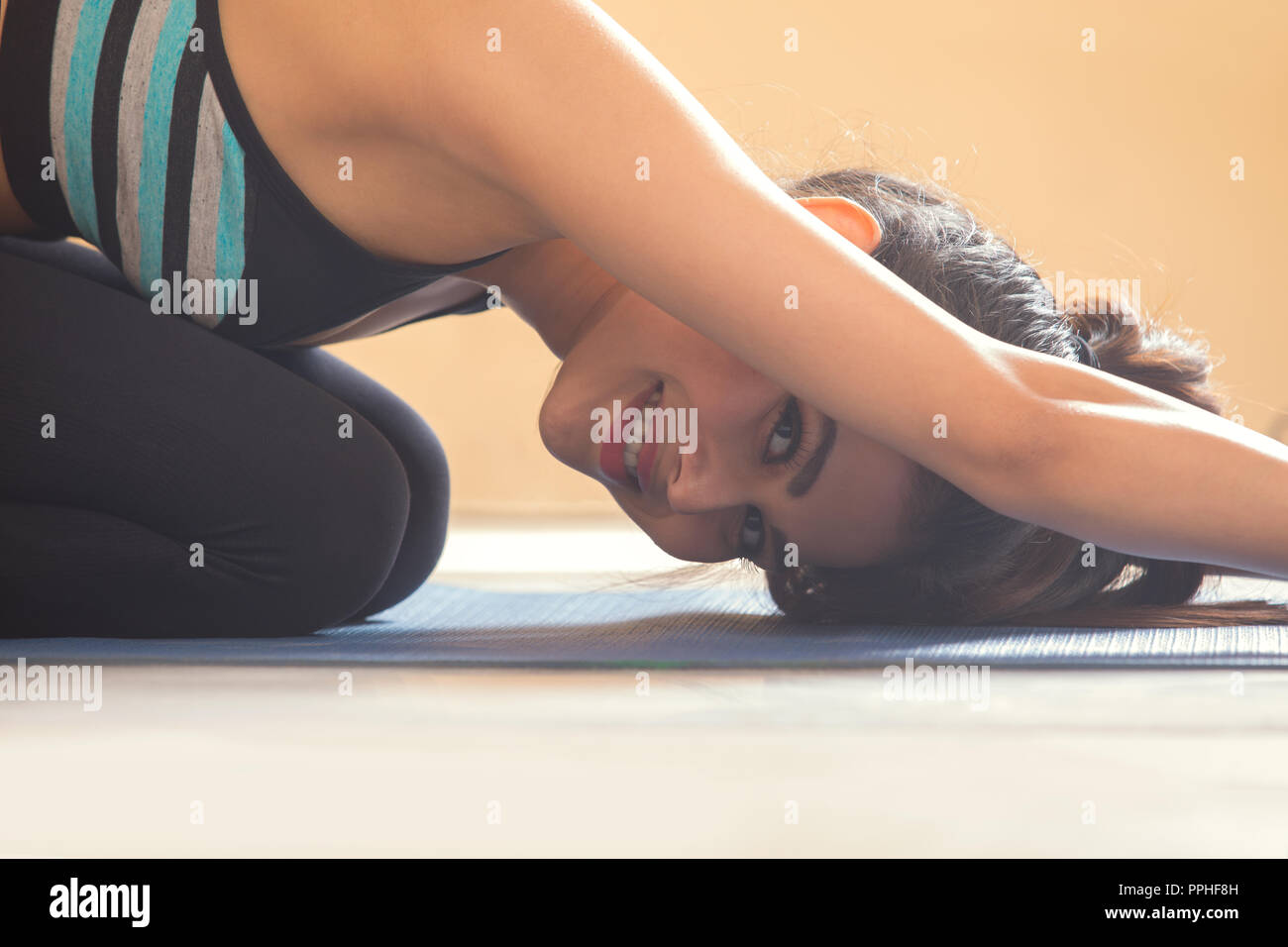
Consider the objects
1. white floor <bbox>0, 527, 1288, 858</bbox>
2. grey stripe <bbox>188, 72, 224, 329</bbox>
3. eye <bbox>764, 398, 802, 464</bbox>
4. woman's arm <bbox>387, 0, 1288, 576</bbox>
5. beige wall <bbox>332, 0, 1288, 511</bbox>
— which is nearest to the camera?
white floor <bbox>0, 527, 1288, 858</bbox>

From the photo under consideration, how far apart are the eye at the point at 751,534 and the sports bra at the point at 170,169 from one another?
327 mm

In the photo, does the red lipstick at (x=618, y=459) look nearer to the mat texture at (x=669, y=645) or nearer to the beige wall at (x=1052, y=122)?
the mat texture at (x=669, y=645)

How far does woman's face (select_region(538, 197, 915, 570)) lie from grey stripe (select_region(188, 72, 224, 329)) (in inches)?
12.2

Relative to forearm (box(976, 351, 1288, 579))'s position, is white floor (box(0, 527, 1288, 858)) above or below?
below

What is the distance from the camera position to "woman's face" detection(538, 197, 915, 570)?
101 cm

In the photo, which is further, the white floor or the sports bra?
the sports bra

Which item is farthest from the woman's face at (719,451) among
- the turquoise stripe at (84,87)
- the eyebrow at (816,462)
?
the turquoise stripe at (84,87)

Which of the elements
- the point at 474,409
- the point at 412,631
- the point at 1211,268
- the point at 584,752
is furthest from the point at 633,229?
the point at 1211,268

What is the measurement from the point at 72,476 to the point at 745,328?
0.62m

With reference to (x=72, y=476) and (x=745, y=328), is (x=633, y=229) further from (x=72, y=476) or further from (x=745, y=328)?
(x=72, y=476)

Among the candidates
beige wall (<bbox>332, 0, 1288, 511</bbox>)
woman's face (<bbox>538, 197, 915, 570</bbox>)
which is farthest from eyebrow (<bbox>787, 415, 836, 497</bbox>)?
beige wall (<bbox>332, 0, 1288, 511</bbox>)

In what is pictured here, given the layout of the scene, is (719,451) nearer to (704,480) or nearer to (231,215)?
Result: (704,480)

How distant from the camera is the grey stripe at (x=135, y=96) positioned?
0.93 metres

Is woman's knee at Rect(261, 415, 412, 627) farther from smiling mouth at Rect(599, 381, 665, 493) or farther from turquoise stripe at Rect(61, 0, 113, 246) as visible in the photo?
turquoise stripe at Rect(61, 0, 113, 246)
